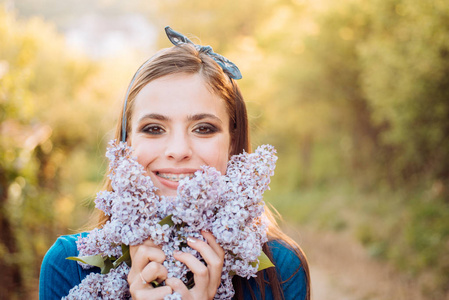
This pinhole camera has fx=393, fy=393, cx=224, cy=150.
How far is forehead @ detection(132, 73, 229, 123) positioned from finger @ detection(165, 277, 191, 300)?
673 mm

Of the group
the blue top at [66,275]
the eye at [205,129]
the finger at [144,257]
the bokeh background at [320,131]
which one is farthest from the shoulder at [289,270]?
the bokeh background at [320,131]

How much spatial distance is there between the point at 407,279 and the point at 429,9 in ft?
14.1

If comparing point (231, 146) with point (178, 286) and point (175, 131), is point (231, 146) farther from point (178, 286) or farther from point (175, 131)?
point (178, 286)

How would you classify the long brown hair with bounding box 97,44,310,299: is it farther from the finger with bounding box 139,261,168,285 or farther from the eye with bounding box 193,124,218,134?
the finger with bounding box 139,261,168,285

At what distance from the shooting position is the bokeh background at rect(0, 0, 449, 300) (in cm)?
530

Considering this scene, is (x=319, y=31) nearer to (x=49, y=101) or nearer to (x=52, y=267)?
(x=49, y=101)

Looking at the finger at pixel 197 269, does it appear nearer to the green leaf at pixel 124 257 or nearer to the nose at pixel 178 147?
the green leaf at pixel 124 257

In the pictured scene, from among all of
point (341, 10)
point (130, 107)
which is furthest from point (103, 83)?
point (130, 107)

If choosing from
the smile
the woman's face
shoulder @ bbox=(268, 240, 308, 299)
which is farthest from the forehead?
shoulder @ bbox=(268, 240, 308, 299)

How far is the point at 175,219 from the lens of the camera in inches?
54.9

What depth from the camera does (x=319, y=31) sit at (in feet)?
34.0

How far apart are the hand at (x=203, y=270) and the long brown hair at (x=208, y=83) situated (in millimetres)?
506

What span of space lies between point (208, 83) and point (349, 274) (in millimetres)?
6936

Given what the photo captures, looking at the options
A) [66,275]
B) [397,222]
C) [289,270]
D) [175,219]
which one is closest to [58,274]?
[66,275]
